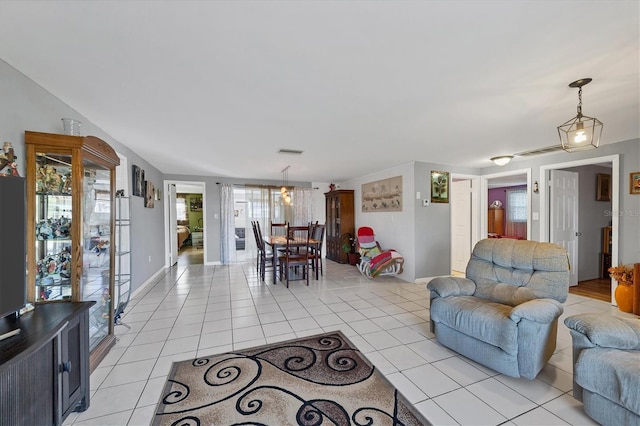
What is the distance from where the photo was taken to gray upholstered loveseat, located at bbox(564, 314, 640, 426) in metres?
1.38

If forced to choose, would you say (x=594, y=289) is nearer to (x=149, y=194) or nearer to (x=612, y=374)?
(x=612, y=374)

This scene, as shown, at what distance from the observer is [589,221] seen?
4.83m

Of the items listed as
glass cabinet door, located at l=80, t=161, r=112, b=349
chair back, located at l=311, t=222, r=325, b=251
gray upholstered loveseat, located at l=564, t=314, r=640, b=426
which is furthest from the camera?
chair back, located at l=311, t=222, r=325, b=251

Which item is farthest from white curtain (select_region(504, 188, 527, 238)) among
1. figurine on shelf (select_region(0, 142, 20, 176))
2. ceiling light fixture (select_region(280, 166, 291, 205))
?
figurine on shelf (select_region(0, 142, 20, 176))

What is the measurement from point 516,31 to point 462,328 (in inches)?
81.8

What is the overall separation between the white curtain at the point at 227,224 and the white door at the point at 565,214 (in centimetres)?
639

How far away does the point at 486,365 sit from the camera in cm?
205

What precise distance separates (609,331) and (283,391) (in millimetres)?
2101

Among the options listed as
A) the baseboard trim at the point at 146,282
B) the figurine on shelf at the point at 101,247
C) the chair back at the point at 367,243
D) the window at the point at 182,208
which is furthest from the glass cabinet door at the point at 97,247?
the window at the point at 182,208

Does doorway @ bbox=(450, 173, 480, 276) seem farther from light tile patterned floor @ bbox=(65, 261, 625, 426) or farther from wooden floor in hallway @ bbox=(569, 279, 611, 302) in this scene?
light tile patterned floor @ bbox=(65, 261, 625, 426)

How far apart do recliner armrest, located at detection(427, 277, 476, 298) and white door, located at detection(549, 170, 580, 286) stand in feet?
9.47

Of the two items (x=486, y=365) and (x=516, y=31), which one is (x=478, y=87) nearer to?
(x=516, y=31)

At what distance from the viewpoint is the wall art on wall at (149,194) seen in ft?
14.9

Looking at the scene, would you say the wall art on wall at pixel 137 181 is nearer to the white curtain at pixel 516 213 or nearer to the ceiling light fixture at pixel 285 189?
the ceiling light fixture at pixel 285 189
